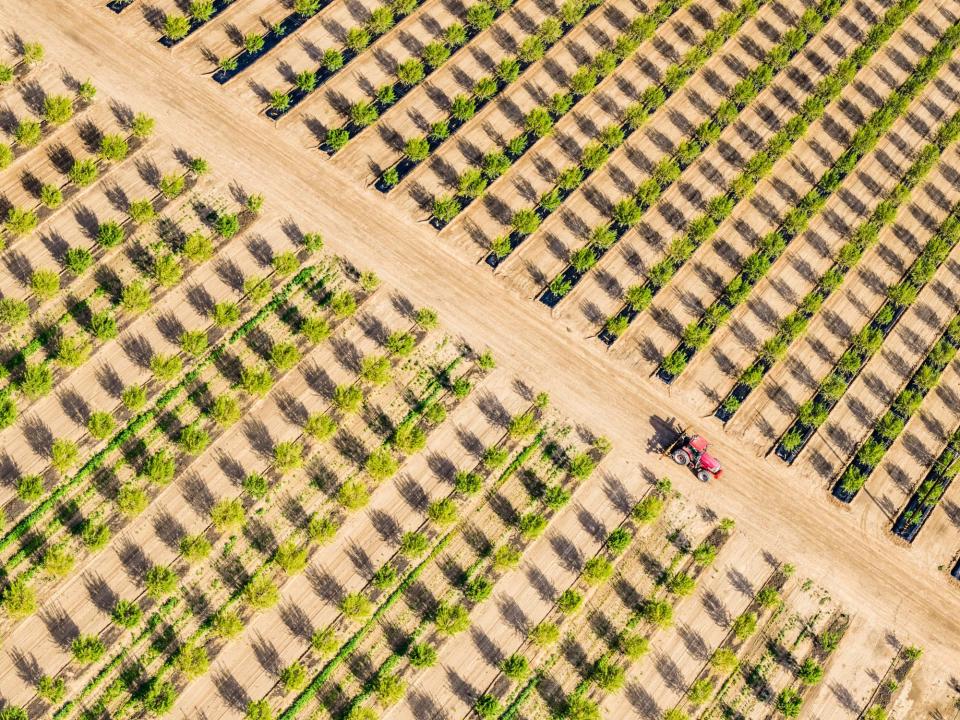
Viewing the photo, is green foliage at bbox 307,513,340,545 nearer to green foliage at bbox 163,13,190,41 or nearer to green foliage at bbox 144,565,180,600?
green foliage at bbox 144,565,180,600

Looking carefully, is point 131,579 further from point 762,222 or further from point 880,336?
point 880,336

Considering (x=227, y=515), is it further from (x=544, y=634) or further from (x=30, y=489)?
(x=544, y=634)

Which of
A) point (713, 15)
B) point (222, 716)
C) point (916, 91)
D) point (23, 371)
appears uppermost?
point (916, 91)

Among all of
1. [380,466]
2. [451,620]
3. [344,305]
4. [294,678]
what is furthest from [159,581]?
[344,305]

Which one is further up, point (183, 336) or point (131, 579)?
point (183, 336)

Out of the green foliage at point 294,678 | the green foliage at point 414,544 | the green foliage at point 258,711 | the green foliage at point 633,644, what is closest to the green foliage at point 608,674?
the green foliage at point 633,644

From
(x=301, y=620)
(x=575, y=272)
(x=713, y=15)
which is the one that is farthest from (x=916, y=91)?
(x=301, y=620)

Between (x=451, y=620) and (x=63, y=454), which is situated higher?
(x=451, y=620)
